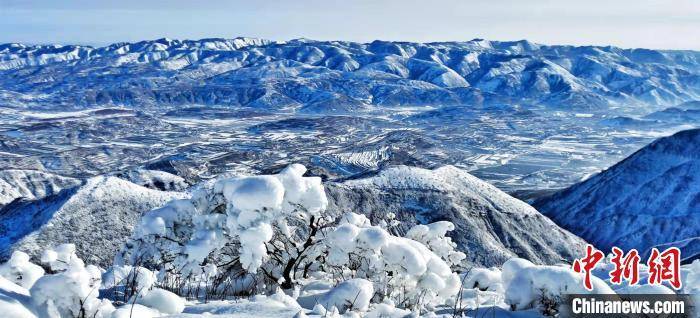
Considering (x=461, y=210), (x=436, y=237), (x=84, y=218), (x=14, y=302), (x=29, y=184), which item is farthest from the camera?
(x=29, y=184)

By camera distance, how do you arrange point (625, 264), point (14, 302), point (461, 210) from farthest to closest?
point (461, 210)
point (625, 264)
point (14, 302)

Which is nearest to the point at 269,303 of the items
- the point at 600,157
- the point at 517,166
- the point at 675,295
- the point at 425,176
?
the point at 675,295

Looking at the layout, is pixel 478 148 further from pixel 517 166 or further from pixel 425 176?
pixel 425 176

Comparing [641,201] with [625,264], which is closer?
[625,264]

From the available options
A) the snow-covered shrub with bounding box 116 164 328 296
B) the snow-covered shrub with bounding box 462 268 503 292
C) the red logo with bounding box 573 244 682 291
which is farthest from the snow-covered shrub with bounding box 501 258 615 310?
the snow-covered shrub with bounding box 116 164 328 296

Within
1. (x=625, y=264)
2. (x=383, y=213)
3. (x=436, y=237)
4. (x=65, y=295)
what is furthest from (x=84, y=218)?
(x=65, y=295)

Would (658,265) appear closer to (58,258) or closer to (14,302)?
(14,302)

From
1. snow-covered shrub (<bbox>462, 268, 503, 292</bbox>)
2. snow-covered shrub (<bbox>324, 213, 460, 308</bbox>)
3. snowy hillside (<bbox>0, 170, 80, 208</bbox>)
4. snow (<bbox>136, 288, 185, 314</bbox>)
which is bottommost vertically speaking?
snowy hillside (<bbox>0, 170, 80, 208</bbox>)

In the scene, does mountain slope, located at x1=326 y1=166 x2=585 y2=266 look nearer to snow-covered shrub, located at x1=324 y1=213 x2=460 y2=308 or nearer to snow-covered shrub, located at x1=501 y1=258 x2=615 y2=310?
snow-covered shrub, located at x1=324 y1=213 x2=460 y2=308
